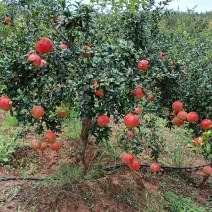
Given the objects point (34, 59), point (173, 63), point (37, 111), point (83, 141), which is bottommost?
point (83, 141)

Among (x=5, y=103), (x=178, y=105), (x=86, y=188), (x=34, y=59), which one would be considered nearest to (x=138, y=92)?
(x=178, y=105)

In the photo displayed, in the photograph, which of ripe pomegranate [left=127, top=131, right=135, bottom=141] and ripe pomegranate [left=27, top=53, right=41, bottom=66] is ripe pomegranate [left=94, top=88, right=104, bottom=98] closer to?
ripe pomegranate [left=27, top=53, right=41, bottom=66]

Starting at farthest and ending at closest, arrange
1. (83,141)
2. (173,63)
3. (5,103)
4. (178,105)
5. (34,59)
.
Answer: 1. (83,141)
2. (173,63)
3. (178,105)
4. (5,103)
5. (34,59)

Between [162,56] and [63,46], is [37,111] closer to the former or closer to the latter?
[63,46]

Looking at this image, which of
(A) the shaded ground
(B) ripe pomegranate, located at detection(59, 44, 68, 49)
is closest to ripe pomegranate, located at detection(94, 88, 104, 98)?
(B) ripe pomegranate, located at detection(59, 44, 68, 49)

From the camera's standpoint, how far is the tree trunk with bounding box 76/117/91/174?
3.15 meters

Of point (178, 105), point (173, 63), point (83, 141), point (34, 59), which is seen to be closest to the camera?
point (34, 59)

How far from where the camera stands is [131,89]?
2383 millimetres

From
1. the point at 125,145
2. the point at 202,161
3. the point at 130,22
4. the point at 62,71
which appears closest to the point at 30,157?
the point at 125,145

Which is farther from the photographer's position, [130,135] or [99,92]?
[130,135]

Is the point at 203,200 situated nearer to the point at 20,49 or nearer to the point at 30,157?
the point at 30,157

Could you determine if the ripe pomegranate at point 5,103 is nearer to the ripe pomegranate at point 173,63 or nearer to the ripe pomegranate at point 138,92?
the ripe pomegranate at point 138,92

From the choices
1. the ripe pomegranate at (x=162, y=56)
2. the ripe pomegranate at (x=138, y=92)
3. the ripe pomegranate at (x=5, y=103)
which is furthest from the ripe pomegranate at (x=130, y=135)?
the ripe pomegranate at (x=5, y=103)

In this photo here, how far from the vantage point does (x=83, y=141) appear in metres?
3.28
